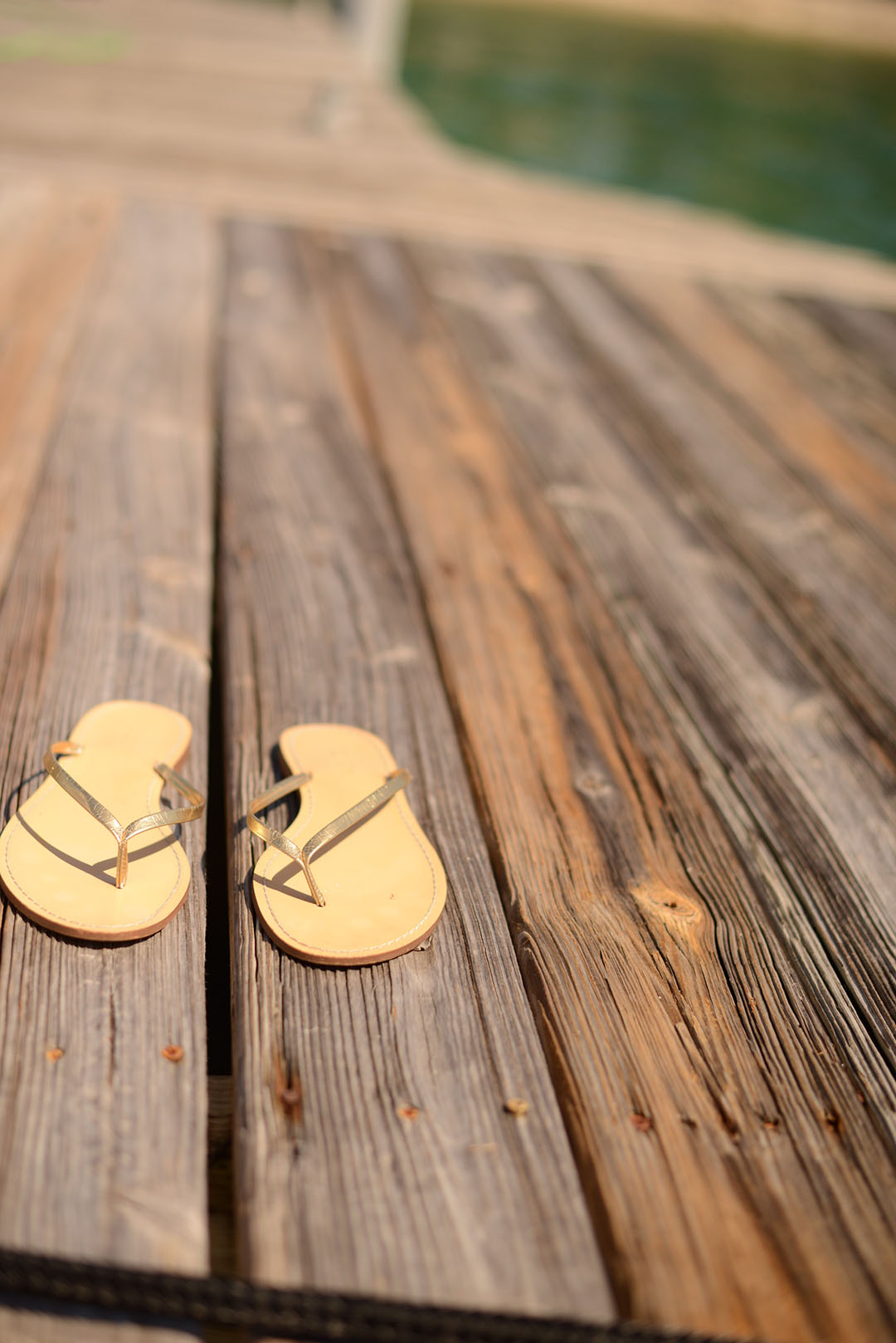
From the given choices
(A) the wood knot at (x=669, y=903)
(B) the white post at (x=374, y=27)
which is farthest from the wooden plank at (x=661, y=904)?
(B) the white post at (x=374, y=27)

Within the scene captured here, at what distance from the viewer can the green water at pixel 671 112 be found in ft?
28.8

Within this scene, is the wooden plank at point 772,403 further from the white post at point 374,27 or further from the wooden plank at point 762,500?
the white post at point 374,27

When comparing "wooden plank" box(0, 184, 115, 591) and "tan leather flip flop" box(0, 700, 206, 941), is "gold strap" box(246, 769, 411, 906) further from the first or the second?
"wooden plank" box(0, 184, 115, 591)

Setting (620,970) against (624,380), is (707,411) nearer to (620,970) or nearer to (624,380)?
(624,380)

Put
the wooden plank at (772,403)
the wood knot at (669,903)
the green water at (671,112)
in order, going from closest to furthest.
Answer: the wood knot at (669,903), the wooden plank at (772,403), the green water at (671,112)

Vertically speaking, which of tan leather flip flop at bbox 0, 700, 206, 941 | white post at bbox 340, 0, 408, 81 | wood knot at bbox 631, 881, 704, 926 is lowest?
wood knot at bbox 631, 881, 704, 926

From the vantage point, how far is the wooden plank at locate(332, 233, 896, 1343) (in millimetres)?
721

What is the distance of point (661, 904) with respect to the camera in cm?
100

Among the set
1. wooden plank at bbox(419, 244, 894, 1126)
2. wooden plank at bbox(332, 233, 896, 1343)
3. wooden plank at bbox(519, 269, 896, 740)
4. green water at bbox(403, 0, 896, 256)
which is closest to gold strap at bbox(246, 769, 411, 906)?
wooden plank at bbox(332, 233, 896, 1343)

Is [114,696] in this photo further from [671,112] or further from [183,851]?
[671,112]

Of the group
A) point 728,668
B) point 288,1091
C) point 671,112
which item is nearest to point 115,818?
point 288,1091

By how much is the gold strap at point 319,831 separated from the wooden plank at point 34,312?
547 millimetres

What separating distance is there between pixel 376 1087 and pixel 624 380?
5.70 feet

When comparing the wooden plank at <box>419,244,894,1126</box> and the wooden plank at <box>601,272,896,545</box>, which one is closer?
the wooden plank at <box>419,244,894,1126</box>
